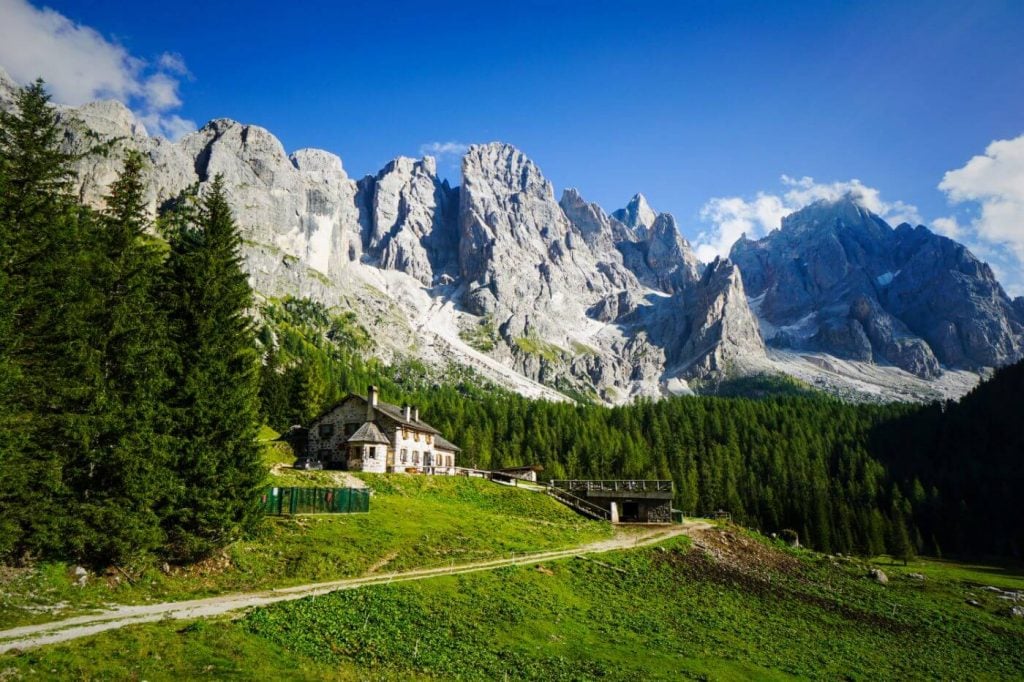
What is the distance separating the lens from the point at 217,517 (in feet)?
91.5

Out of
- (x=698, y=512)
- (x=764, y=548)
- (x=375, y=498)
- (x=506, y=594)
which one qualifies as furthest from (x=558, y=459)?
(x=506, y=594)

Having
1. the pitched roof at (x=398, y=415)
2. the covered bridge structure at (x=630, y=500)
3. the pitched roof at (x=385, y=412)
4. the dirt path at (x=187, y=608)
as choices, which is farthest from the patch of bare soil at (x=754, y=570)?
the pitched roof at (x=385, y=412)

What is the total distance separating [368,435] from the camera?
64.5 meters

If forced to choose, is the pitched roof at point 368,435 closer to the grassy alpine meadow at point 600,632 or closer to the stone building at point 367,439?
the stone building at point 367,439

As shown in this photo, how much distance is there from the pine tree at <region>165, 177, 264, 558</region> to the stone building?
33279 mm

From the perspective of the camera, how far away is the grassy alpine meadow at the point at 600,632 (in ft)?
62.5

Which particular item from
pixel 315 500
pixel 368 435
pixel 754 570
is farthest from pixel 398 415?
pixel 754 570

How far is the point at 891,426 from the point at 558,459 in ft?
355

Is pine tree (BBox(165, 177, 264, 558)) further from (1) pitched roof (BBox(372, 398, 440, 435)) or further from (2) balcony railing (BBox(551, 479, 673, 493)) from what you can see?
→ (2) balcony railing (BBox(551, 479, 673, 493))

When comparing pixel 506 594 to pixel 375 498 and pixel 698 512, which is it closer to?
pixel 375 498

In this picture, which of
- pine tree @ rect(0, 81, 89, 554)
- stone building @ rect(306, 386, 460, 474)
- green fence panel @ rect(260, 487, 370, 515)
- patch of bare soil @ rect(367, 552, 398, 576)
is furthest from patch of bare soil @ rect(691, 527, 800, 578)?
pine tree @ rect(0, 81, 89, 554)

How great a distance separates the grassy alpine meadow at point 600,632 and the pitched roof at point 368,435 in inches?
1187

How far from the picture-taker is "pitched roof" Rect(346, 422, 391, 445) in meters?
63.9

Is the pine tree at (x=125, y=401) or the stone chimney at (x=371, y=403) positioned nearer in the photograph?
the pine tree at (x=125, y=401)
